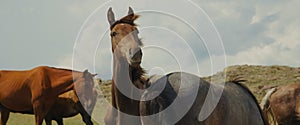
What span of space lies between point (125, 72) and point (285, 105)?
31.6 ft

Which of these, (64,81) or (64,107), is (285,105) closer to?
(64,81)

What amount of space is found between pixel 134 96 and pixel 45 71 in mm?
9932

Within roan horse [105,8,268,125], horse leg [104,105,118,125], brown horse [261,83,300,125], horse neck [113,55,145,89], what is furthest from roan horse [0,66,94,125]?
horse neck [113,55,145,89]

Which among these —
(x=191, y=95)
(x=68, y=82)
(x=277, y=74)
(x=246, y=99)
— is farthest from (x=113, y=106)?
(x=277, y=74)

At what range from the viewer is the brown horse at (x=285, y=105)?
14500 mm

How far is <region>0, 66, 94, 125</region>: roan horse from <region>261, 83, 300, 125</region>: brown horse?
567 centimetres

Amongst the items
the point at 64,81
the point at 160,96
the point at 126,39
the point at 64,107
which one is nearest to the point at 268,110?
the point at 64,81

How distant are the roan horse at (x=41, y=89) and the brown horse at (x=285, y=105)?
5.67 m

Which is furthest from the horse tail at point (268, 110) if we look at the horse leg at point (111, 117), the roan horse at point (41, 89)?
the horse leg at point (111, 117)

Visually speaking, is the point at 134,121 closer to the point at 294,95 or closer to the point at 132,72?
the point at 132,72

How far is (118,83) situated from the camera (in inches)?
248

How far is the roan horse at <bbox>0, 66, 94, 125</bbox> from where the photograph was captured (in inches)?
592

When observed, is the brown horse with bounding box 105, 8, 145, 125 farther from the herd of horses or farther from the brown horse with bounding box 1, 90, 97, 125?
the brown horse with bounding box 1, 90, 97, 125

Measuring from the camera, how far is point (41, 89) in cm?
1513
